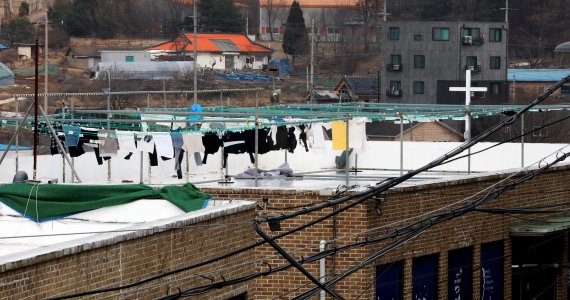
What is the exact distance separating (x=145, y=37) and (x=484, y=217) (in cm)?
8680

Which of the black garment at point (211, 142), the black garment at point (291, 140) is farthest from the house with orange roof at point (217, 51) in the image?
the black garment at point (211, 142)

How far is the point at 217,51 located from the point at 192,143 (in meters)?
74.9

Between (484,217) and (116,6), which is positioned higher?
(116,6)

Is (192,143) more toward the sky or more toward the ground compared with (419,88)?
more toward the ground

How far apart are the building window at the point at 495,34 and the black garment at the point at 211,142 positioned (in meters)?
59.0

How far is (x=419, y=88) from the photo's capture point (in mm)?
81562

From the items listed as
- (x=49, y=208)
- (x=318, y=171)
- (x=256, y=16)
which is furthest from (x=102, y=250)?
(x=256, y=16)

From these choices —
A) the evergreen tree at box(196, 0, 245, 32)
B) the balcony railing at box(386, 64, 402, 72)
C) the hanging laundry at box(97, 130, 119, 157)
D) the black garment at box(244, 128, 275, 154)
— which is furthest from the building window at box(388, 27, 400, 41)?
the hanging laundry at box(97, 130, 119, 157)

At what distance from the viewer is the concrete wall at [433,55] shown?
8031 centimetres

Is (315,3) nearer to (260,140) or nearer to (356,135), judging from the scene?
(260,140)

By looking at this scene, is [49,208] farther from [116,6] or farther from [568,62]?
[116,6]

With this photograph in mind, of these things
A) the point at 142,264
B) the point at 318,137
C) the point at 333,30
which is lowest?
the point at 142,264

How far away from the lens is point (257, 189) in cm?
2083

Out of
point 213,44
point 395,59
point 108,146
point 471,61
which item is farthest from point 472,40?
point 108,146
